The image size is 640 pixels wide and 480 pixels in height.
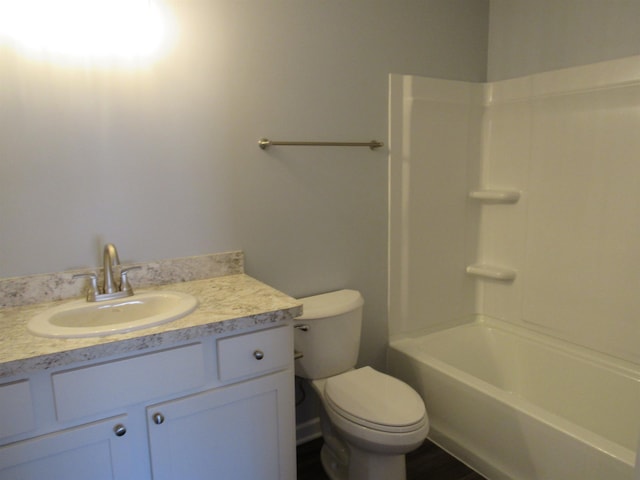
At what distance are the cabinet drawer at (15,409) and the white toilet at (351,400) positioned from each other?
97 centimetres

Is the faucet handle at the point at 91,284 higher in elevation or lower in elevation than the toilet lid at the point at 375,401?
higher

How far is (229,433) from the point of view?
1375 mm

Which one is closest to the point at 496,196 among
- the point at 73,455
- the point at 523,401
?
the point at 523,401

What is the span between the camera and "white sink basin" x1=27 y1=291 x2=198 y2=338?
4.19 ft

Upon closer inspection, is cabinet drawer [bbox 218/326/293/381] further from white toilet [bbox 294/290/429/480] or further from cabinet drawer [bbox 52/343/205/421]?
white toilet [bbox 294/290/429/480]

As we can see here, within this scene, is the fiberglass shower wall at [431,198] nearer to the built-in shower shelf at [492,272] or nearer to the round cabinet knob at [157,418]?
the built-in shower shelf at [492,272]

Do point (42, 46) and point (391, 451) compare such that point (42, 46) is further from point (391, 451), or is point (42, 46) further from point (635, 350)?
point (635, 350)

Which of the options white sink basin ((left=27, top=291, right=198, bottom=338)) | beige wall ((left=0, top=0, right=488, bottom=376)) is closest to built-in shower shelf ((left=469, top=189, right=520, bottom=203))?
beige wall ((left=0, top=0, right=488, bottom=376))

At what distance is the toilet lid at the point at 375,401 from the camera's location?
160 centimetres

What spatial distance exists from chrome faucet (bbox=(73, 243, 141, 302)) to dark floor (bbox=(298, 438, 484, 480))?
3.64 feet

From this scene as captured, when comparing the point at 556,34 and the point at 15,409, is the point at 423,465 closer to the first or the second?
the point at 15,409

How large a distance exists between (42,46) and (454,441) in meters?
2.26

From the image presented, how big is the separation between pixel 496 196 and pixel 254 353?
1.71 metres

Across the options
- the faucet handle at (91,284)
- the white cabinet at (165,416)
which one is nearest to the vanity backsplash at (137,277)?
the faucet handle at (91,284)
